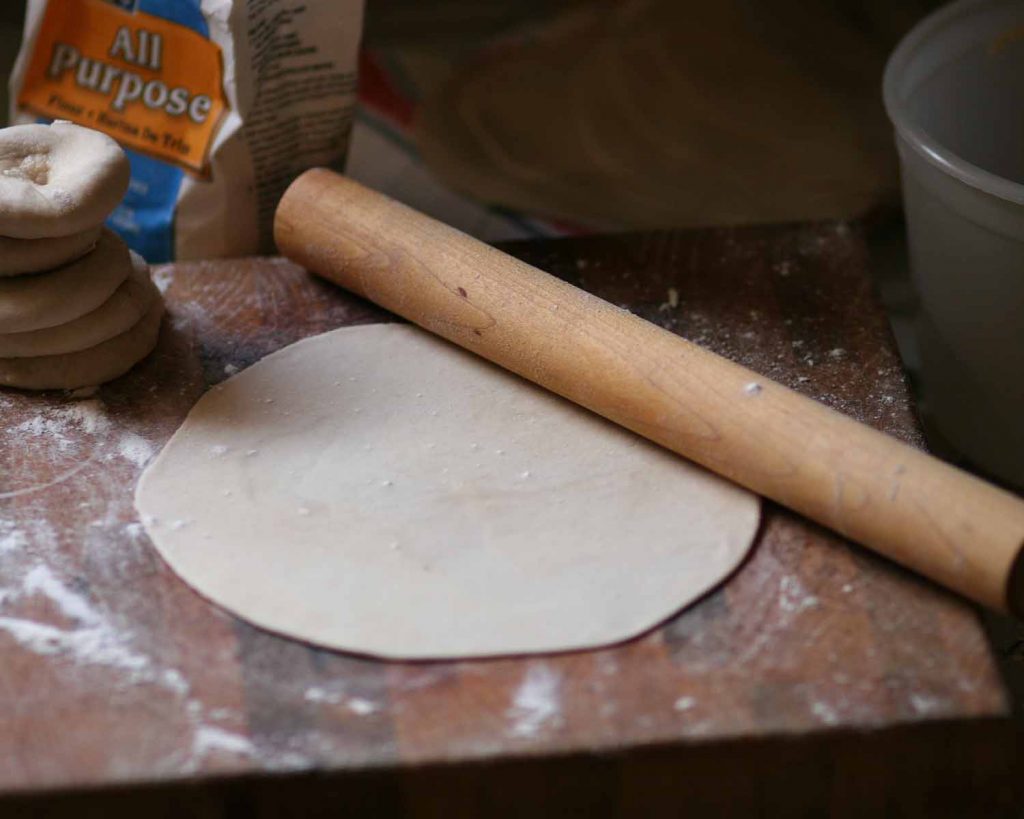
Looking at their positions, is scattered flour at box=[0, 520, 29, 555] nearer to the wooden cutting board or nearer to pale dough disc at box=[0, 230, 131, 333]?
the wooden cutting board

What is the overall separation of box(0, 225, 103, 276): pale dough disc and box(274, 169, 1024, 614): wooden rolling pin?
245 millimetres

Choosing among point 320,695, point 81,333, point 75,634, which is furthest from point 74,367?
point 320,695

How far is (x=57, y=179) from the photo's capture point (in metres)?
1.15

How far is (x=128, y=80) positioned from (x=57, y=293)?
373 millimetres

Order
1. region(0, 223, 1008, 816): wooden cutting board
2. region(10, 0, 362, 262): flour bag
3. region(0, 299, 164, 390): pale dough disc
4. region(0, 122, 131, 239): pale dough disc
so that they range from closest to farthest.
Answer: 1. region(0, 223, 1008, 816): wooden cutting board
2. region(0, 122, 131, 239): pale dough disc
3. region(0, 299, 164, 390): pale dough disc
4. region(10, 0, 362, 262): flour bag

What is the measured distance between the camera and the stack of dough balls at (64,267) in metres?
1.11

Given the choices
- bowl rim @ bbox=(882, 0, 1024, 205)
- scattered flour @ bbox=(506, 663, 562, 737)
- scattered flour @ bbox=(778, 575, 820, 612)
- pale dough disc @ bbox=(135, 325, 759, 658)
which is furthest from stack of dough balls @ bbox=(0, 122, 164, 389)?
bowl rim @ bbox=(882, 0, 1024, 205)

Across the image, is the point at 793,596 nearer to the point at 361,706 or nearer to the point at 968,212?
the point at 361,706

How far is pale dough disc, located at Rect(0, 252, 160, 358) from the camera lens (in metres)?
1.17

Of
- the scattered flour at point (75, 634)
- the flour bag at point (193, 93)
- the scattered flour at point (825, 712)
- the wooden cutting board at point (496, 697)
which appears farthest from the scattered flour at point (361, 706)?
the flour bag at point (193, 93)

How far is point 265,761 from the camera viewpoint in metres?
0.88

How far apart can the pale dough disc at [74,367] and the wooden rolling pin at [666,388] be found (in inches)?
8.8

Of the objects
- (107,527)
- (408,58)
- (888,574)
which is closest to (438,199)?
(408,58)

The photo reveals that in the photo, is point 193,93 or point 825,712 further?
point 193,93
